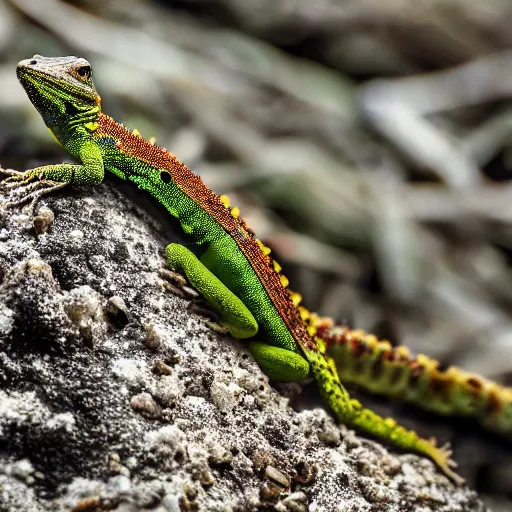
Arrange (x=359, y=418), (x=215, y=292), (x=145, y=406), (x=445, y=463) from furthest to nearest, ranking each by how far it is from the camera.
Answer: (x=445, y=463) < (x=359, y=418) < (x=215, y=292) < (x=145, y=406)

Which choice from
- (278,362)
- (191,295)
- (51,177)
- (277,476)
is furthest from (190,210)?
(277,476)

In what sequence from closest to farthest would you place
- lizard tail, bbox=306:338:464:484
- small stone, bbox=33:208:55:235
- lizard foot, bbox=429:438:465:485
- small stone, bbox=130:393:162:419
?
small stone, bbox=130:393:162:419, small stone, bbox=33:208:55:235, lizard tail, bbox=306:338:464:484, lizard foot, bbox=429:438:465:485

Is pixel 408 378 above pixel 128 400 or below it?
above

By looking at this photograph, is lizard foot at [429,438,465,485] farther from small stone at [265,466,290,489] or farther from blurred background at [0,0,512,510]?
blurred background at [0,0,512,510]

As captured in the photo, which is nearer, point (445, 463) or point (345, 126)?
point (445, 463)

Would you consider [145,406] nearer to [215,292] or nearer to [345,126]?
[215,292]

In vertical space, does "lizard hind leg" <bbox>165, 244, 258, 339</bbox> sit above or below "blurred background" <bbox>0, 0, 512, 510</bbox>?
below

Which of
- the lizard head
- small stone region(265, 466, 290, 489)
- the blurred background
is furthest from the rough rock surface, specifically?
the blurred background
